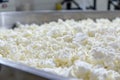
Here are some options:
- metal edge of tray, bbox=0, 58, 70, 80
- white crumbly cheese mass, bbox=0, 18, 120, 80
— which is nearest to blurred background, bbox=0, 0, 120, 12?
white crumbly cheese mass, bbox=0, 18, 120, 80

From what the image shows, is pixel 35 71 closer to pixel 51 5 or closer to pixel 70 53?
pixel 70 53

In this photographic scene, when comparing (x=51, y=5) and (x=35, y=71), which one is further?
(x=51, y=5)

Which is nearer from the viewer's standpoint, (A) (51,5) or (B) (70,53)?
(B) (70,53)

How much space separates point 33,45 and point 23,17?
30.0 inches

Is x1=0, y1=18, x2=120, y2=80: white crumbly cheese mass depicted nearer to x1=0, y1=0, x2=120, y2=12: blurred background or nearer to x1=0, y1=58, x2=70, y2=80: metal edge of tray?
x1=0, y1=58, x2=70, y2=80: metal edge of tray

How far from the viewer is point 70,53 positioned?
2.78 feet

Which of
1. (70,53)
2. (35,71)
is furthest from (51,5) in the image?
(35,71)

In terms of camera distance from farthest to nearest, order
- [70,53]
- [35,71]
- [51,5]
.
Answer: [51,5] < [70,53] < [35,71]

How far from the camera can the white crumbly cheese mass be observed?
1.97 ft

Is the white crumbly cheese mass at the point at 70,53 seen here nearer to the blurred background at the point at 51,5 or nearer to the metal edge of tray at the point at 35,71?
the metal edge of tray at the point at 35,71

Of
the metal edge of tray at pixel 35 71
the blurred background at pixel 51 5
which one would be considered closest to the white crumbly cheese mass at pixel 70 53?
the metal edge of tray at pixel 35 71

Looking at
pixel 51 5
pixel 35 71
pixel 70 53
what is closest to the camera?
pixel 35 71

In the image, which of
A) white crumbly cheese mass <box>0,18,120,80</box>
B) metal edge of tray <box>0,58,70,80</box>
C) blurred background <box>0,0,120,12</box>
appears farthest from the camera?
blurred background <box>0,0,120,12</box>

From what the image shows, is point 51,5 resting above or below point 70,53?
below
